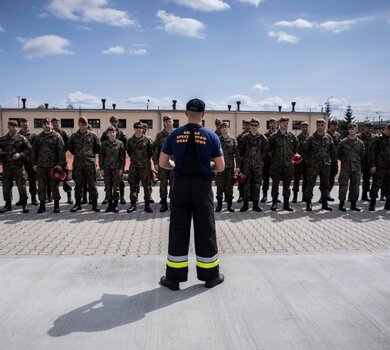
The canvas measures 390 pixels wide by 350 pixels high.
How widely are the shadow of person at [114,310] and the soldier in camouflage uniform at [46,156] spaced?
4.73m

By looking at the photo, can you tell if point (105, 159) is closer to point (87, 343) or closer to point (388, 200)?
point (87, 343)

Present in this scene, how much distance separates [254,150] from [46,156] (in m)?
4.59

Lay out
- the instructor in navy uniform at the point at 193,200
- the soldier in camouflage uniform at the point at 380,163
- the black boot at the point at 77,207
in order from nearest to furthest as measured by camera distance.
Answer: the instructor in navy uniform at the point at 193,200 < the black boot at the point at 77,207 < the soldier in camouflage uniform at the point at 380,163

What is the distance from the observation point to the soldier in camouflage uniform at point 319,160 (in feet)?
26.2

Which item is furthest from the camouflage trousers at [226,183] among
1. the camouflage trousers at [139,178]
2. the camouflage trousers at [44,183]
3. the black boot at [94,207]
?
the camouflage trousers at [44,183]

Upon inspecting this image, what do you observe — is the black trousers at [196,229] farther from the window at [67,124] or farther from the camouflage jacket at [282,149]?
the window at [67,124]

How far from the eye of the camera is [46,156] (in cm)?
771

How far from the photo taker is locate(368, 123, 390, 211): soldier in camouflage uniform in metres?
8.08

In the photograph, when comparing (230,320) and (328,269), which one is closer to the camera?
(230,320)

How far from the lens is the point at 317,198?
9609mm

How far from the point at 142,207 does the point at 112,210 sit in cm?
79

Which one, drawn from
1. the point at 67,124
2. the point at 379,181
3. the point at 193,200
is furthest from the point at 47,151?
the point at 67,124

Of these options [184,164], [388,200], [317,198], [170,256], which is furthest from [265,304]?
[317,198]

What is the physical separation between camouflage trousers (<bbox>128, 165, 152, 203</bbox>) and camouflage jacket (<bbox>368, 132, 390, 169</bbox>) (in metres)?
5.14
